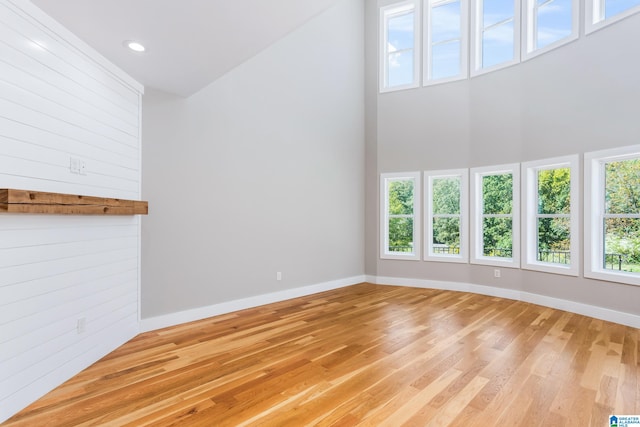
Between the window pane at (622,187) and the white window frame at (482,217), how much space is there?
109cm

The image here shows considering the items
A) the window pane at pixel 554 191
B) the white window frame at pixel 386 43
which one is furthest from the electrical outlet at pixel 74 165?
the window pane at pixel 554 191

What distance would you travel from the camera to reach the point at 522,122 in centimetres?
497

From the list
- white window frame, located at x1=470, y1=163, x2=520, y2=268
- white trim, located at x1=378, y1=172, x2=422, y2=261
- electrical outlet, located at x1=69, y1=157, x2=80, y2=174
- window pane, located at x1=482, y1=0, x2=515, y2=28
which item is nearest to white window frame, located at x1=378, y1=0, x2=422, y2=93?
window pane, located at x1=482, y1=0, x2=515, y2=28

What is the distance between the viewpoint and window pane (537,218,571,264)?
15.0 ft

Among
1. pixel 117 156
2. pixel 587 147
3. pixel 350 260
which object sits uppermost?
pixel 587 147

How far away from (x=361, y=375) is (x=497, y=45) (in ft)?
18.2

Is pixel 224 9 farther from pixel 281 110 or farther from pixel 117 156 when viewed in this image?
pixel 281 110

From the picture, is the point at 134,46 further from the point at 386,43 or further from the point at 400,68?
the point at 386,43

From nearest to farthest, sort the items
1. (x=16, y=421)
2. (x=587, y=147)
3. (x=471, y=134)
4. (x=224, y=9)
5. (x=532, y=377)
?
(x=16, y=421)
(x=224, y=9)
(x=532, y=377)
(x=587, y=147)
(x=471, y=134)

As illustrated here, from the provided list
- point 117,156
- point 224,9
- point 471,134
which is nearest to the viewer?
point 224,9

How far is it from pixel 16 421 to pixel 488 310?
15.7 ft

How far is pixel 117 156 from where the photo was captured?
3.19 meters

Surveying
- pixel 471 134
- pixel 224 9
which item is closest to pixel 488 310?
pixel 471 134

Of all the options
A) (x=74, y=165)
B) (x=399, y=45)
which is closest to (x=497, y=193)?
(x=399, y=45)
